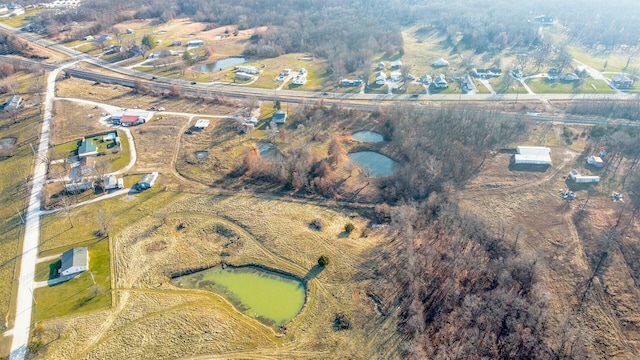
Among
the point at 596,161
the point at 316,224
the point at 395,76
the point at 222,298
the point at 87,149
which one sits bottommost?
the point at 596,161

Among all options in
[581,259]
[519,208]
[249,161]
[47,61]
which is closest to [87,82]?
[47,61]

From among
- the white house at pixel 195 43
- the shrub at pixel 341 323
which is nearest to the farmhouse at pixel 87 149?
the shrub at pixel 341 323

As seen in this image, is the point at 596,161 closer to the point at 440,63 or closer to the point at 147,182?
the point at 440,63

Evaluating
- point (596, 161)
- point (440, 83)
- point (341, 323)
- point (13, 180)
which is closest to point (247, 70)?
point (440, 83)

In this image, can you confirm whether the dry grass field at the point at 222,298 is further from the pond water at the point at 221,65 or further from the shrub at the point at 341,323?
the pond water at the point at 221,65

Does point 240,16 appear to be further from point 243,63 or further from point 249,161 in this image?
point 249,161

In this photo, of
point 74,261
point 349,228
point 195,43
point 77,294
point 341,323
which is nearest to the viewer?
point 341,323

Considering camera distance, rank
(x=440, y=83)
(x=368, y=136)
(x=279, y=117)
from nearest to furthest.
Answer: (x=368, y=136)
(x=279, y=117)
(x=440, y=83)
